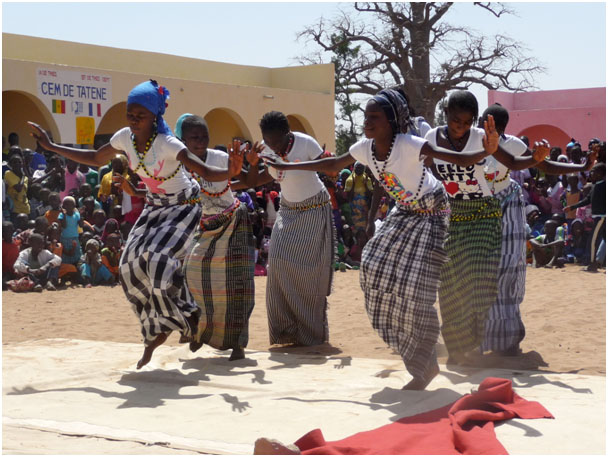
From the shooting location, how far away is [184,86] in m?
22.8

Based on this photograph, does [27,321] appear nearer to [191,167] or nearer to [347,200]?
[191,167]

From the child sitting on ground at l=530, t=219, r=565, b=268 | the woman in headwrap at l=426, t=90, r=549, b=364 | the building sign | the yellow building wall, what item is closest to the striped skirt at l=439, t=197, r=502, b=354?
the woman in headwrap at l=426, t=90, r=549, b=364

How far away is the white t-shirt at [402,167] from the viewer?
5742mm

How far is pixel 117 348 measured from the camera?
24.4ft

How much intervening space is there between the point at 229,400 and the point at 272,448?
1509 mm

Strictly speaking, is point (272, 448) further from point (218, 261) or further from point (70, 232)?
point (70, 232)

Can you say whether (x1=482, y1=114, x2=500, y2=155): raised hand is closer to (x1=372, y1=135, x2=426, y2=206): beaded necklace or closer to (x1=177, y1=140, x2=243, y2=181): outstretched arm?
(x1=372, y1=135, x2=426, y2=206): beaded necklace

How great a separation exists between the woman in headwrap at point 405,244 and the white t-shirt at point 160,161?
1347mm

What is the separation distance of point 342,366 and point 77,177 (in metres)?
8.95

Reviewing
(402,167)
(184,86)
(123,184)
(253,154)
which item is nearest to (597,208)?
(402,167)

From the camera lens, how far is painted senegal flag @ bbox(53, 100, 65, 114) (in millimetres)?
18984

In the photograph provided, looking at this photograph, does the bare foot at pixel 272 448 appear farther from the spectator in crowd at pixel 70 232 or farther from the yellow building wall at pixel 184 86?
the yellow building wall at pixel 184 86

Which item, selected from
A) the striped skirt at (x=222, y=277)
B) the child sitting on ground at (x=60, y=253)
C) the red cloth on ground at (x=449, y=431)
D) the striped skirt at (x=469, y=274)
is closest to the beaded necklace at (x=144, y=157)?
the striped skirt at (x=222, y=277)

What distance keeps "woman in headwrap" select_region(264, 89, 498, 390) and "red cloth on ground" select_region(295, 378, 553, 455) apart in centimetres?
73
